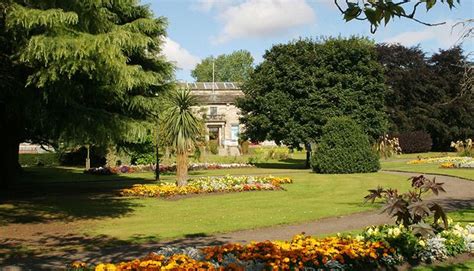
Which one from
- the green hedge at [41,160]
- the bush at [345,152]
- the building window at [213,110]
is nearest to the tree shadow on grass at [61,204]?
the bush at [345,152]

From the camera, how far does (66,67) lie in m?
10.1

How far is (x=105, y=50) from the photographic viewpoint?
10.3 m

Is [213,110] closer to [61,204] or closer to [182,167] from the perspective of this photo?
[182,167]

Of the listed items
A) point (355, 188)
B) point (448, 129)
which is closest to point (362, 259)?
point (355, 188)

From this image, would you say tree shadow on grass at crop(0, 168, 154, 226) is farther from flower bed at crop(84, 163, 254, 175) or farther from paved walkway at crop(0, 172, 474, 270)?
flower bed at crop(84, 163, 254, 175)

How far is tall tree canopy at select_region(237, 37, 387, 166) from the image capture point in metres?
31.0

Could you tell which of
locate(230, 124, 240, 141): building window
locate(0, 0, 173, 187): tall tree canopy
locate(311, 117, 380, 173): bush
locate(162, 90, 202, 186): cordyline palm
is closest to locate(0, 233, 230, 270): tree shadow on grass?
locate(0, 0, 173, 187): tall tree canopy

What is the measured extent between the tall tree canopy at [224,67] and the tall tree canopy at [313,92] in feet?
233

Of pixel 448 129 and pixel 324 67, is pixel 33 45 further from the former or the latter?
pixel 448 129

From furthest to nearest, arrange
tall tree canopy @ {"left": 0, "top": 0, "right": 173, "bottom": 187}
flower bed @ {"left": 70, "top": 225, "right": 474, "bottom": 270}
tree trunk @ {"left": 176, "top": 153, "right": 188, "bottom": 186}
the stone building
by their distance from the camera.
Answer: the stone building
tree trunk @ {"left": 176, "top": 153, "right": 188, "bottom": 186}
tall tree canopy @ {"left": 0, "top": 0, "right": 173, "bottom": 187}
flower bed @ {"left": 70, "top": 225, "right": 474, "bottom": 270}

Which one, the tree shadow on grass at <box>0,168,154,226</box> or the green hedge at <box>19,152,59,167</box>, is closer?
the tree shadow on grass at <box>0,168,154,226</box>

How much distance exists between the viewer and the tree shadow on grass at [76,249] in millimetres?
7375

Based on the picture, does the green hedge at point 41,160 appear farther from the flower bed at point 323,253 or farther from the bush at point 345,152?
the flower bed at point 323,253

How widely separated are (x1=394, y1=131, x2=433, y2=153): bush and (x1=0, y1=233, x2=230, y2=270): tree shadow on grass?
3847cm
